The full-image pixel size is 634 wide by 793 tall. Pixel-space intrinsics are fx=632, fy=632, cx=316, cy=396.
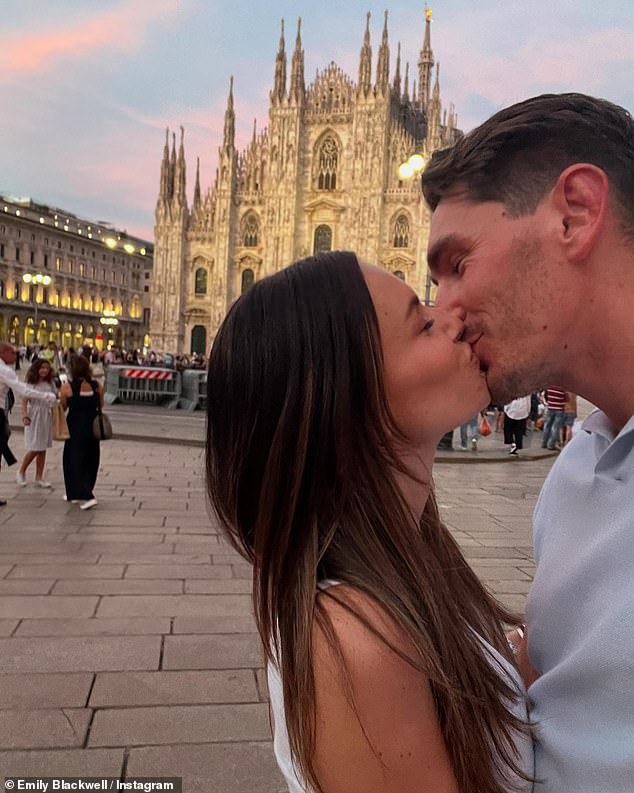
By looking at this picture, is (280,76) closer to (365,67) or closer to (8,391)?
(365,67)

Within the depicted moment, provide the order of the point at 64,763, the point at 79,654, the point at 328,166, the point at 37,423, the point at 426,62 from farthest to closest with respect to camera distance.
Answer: the point at 426,62 → the point at 328,166 → the point at 37,423 → the point at 79,654 → the point at 64,763

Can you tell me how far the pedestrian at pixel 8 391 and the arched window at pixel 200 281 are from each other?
1517 inches

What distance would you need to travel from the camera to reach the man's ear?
113cm

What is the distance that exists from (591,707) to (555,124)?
3.27 ft

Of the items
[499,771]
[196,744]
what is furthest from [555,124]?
[196,744]

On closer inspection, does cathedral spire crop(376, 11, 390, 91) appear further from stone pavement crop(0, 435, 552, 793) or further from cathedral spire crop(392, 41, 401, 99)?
stone pavement crop(0, 435, 552, 793)

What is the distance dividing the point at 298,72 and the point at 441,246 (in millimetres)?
48025

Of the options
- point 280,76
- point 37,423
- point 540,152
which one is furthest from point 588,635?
point 280,76

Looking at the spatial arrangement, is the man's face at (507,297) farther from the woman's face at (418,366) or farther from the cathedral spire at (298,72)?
the cathedral spire at (298,72)

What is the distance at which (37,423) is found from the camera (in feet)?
24.1

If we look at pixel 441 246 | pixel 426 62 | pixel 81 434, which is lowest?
pixel 81 434

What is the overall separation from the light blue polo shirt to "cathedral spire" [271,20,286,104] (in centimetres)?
4717

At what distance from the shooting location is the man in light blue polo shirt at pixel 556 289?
1055 mm

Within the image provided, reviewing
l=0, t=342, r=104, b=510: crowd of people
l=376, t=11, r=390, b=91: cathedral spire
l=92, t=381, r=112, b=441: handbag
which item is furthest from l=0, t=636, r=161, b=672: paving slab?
l=376, t=11, r=390, b=91: cathedral spire
